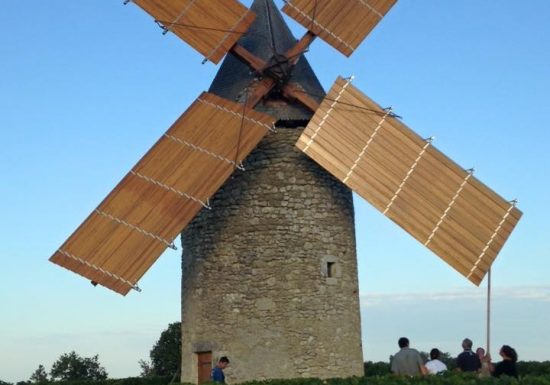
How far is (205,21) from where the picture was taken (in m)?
A: 15.5

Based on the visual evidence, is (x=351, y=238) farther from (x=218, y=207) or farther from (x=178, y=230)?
(x=178, y=230)

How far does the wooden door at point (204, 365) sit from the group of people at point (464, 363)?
4.02 meters

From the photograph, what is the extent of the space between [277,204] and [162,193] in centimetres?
204

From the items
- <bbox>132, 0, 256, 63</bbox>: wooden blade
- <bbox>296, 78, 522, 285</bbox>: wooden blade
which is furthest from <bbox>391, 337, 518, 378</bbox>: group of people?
<bbox>132, 0, 256, 63</bbox>: wooden blade

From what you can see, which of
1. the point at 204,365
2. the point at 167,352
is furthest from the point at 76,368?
the point at 204,365

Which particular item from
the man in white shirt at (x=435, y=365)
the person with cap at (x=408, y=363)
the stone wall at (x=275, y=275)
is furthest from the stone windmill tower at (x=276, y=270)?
the person with cap at (x=408, y=363)

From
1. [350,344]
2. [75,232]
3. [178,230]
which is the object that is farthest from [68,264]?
[350,344]

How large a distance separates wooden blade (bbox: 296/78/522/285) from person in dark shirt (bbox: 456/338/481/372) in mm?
1675

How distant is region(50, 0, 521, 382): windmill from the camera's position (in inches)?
573

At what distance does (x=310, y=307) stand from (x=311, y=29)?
483cm

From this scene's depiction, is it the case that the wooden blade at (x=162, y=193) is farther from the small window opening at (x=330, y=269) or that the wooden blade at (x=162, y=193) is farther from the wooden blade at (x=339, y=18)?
the small window opening at (x=330, y=269)

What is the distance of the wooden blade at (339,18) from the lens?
15867mm

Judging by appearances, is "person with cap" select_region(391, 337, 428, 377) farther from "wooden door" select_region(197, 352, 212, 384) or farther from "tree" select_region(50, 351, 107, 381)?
"tree" select_region(50, 351, 107, 381)

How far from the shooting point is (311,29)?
52.1ft
